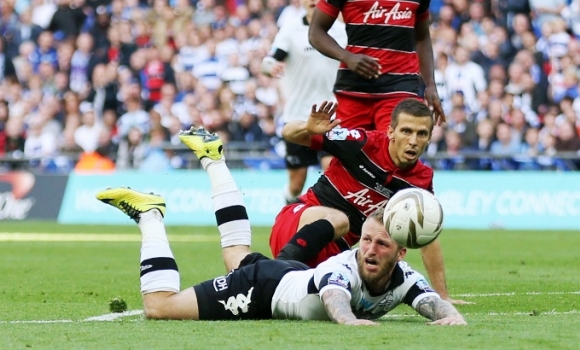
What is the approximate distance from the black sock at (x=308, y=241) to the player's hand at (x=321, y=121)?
2.13 ft

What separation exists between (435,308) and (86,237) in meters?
10.6

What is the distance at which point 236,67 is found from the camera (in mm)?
21828

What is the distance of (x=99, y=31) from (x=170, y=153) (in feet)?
15.1

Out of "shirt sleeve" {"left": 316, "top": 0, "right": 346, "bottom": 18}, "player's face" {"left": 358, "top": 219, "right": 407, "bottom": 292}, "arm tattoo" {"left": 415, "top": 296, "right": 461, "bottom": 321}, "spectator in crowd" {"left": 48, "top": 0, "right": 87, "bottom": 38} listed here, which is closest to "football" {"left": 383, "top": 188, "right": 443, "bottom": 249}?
"player's face" {"left": 358, "top": 219, "right": 407, "bottom": 292}

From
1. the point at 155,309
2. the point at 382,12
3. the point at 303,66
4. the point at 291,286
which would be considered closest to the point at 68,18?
the point at 303,66

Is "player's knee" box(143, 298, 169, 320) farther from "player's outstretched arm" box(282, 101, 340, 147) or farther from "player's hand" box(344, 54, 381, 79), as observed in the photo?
"player's hand" box(344, 54, 381, 79)

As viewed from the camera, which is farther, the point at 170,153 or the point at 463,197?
the point at 170,153

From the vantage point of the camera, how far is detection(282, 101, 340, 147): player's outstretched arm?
7.72 meters

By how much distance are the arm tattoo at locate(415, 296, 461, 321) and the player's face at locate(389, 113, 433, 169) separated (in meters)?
1.33

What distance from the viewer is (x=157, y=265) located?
7.20 m

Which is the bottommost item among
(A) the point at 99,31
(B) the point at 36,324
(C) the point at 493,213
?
(C) the point at 493,213

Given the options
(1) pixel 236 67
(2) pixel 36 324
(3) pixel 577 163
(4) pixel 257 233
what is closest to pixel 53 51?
(1) pixel 236 67

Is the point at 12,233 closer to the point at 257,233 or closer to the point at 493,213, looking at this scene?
the point at 257,233

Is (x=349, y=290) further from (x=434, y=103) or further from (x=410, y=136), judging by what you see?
(x=434, y=103)
